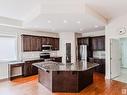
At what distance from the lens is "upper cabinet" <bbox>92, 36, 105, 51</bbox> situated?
7.45m

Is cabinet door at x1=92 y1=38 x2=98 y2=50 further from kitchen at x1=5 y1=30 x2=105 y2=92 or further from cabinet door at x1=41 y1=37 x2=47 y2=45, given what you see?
cabinet door at x1=41 y1=37 x2=47 y2=45

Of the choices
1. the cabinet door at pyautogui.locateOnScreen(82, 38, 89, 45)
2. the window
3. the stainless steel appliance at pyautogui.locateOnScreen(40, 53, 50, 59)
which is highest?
the cabinet door at pyautogui.locateOnScreen(82, 38, 89, 45)

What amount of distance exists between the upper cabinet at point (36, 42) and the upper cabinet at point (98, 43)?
273cm

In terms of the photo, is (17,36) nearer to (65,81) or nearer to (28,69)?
(28,69)

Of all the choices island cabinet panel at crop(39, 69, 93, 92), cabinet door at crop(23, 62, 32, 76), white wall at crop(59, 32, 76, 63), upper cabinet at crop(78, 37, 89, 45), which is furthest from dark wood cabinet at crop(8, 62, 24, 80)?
upper cabinet at crop(78, 37, 89, 45)

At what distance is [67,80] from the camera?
441cm

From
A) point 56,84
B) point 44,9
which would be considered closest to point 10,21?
point 44,9

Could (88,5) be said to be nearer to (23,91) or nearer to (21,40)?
(23,91)

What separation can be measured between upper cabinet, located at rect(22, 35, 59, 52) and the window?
0.56 metres

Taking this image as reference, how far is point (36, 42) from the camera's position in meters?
7.64

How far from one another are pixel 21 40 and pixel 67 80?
3932 millimetres

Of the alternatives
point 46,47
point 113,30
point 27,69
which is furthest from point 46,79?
point 113,30

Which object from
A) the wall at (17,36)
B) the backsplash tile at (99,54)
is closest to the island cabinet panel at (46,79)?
the wall at (17,36)

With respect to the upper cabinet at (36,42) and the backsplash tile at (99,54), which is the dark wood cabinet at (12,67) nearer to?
the upper cabinet at (36,42)
